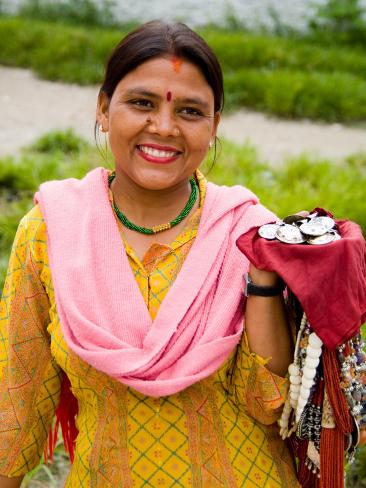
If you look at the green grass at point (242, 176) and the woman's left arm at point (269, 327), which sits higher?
the woman's left arm at point (269, 327)

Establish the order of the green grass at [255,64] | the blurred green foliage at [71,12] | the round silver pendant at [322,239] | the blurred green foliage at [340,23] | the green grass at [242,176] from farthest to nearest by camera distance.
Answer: the blurred green foliage at [71,12] < the blurred green foliage at [340,23] < the green grass at [255,64] < the green grass at [242,176] < the round silver pendant at [322,239]

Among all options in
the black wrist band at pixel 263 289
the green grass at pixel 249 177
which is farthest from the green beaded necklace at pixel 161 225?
the green grass at pixel 249 177

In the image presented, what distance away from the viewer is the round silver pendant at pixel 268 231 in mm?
1526

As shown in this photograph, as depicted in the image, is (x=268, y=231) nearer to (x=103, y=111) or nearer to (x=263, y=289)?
(x=263, y=289)

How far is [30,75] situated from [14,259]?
5637 millimetres

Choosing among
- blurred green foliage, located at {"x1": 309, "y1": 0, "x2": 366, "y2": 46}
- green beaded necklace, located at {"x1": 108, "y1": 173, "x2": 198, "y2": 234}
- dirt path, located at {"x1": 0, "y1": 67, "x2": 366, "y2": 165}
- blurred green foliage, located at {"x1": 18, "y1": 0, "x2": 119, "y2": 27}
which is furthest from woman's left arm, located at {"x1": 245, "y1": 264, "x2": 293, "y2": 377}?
blurred green foliage, located at {"x1": 18, "y1": 0, "x2": 119, "y2": 27}

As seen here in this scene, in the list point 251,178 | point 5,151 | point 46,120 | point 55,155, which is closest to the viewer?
point 251,178

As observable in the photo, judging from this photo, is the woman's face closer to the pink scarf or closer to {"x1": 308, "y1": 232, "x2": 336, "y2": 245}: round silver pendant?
the pink scarf

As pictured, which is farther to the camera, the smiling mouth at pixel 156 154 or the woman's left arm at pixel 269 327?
the smiling mouth at pixel 156 154

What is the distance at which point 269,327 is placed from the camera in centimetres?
164

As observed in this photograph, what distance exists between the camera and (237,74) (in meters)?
6.48

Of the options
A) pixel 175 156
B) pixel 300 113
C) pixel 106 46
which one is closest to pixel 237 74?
Answer: pixel 300 113

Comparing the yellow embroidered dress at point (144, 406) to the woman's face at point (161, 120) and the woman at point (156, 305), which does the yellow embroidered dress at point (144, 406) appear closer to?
the woman at point (156, 305)

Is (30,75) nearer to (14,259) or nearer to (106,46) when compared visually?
(106,46)
